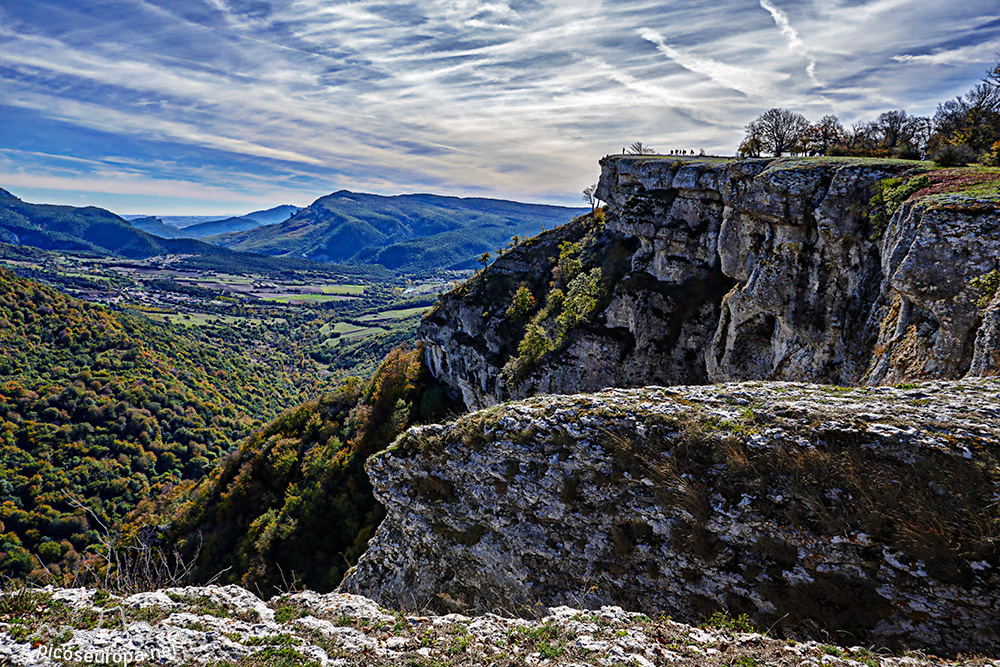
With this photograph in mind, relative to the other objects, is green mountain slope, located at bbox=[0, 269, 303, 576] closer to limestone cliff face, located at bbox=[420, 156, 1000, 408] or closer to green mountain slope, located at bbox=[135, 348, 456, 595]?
green mountain slope, located at bbox=[135, 348, 456, 595]

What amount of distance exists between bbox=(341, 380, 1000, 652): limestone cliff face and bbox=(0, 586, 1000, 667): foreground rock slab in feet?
3.25

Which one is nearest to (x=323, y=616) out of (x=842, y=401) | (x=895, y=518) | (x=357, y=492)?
(x=895, y=518)

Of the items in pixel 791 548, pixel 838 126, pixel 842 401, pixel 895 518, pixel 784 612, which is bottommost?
pixel 784 612

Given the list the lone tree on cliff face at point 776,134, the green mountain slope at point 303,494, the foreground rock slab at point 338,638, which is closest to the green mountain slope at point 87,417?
the green mountain slope at point 303,494

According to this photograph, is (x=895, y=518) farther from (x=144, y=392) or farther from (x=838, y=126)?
(x=144, y=392)

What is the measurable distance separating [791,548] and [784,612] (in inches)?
54.1

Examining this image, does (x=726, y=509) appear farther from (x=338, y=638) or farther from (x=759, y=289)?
(x=759, y=289)

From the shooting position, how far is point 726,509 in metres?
10.2

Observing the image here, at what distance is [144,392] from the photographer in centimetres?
8519

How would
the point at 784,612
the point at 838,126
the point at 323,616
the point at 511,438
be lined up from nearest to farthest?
the point at 784,612
the point at 323,616
the point at 511,438
the point at 838,126

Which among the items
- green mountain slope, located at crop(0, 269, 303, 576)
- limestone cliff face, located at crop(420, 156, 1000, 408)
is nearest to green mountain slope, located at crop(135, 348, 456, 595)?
green mountain slope, located at crop(0, 269, 303, 576)

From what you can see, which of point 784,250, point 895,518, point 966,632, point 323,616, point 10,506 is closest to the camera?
point 966,632

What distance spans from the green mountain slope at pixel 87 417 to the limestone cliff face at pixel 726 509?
41869mm

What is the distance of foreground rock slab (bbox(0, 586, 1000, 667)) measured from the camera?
7.45m
